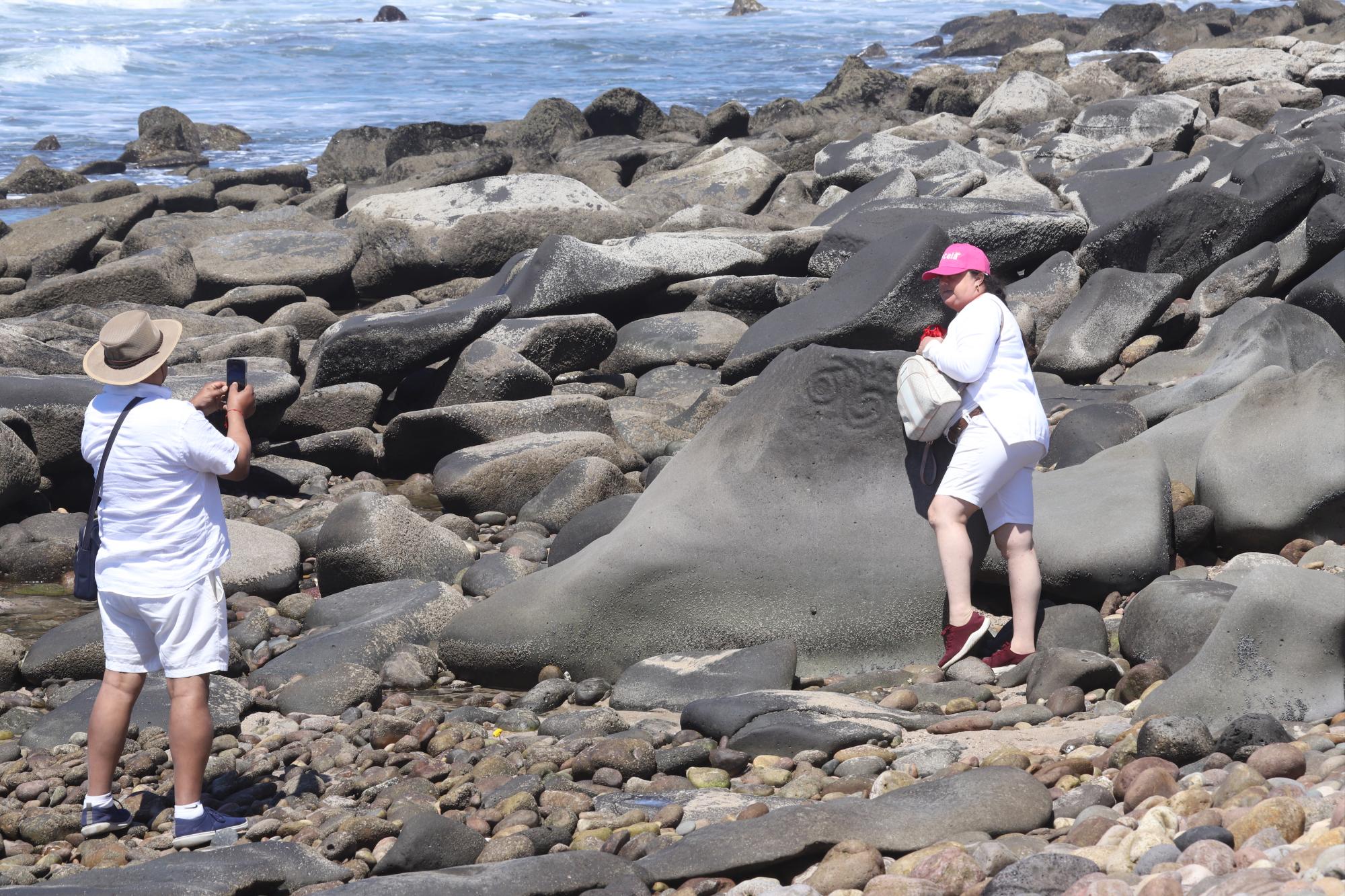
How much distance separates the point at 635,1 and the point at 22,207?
134ft

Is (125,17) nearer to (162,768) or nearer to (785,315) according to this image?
(785,315)

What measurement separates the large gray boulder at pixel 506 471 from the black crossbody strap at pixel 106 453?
4.19 metres

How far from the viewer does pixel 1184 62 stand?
2600 cm

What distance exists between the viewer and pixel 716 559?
568 centimetres

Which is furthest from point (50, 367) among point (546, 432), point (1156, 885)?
point (1156, 885)

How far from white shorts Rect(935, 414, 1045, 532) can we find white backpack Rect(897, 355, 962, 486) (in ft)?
0.33

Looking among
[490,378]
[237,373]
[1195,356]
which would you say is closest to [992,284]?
[237,373]

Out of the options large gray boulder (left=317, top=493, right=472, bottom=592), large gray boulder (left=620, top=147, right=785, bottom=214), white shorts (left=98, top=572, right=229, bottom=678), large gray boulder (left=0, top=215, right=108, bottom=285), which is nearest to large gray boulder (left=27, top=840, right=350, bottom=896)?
white shorts (left=98, top=572, right=229, bottom=678)

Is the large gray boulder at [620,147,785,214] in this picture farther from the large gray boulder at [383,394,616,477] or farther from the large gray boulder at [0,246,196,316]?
the large gray boulder at [383,394,616,477]

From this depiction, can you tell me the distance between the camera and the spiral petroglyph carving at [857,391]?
222 inches

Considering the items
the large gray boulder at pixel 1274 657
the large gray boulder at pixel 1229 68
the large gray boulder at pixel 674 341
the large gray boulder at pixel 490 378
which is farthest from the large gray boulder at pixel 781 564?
the large gray boulder at pixel 1229 68

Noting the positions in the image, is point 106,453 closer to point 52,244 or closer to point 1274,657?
point 1274,657

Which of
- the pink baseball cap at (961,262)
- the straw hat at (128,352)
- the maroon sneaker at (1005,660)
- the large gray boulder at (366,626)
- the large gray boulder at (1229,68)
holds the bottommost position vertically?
the large gray boulder at (366,626)

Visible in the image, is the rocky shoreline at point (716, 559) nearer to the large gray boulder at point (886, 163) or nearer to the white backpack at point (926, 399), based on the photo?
the white backpack at point (926, 399)
